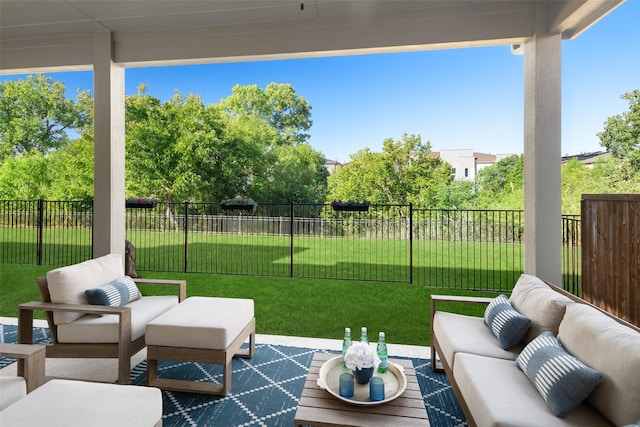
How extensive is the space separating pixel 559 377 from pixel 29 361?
2647 millimetres

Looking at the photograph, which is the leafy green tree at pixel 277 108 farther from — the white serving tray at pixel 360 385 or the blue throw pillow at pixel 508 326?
the white serving tray at pixel 360 385

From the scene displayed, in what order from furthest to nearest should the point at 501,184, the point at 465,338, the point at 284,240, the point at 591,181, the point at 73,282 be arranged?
the point at 501,184
the point at 591,181
the point at 284,240
the point at 73,282
the point at 465,338

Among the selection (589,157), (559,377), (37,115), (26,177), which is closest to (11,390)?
(559,377)

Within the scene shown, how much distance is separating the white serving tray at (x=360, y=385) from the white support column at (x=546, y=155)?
7.25 ft

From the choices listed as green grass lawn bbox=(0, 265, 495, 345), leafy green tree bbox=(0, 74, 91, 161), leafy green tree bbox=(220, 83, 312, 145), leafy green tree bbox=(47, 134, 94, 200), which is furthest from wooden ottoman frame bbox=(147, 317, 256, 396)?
→ leafy green tree bbox=(220, 83, 312, 145)

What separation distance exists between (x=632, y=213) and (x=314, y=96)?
41.6 feet

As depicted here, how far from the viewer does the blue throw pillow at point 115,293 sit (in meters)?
2.72

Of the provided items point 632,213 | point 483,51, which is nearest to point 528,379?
point 632,213

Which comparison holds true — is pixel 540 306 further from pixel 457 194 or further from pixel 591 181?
pixel 457 194

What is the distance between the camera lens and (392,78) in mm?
12469

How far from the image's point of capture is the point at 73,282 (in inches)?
107

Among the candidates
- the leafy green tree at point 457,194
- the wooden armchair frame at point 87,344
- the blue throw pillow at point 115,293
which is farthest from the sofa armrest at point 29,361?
the leafy green tree at point 457,194

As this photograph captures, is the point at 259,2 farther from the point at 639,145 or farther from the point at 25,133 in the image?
the point at 25,133

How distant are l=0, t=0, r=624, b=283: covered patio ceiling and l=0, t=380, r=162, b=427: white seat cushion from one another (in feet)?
9.15
